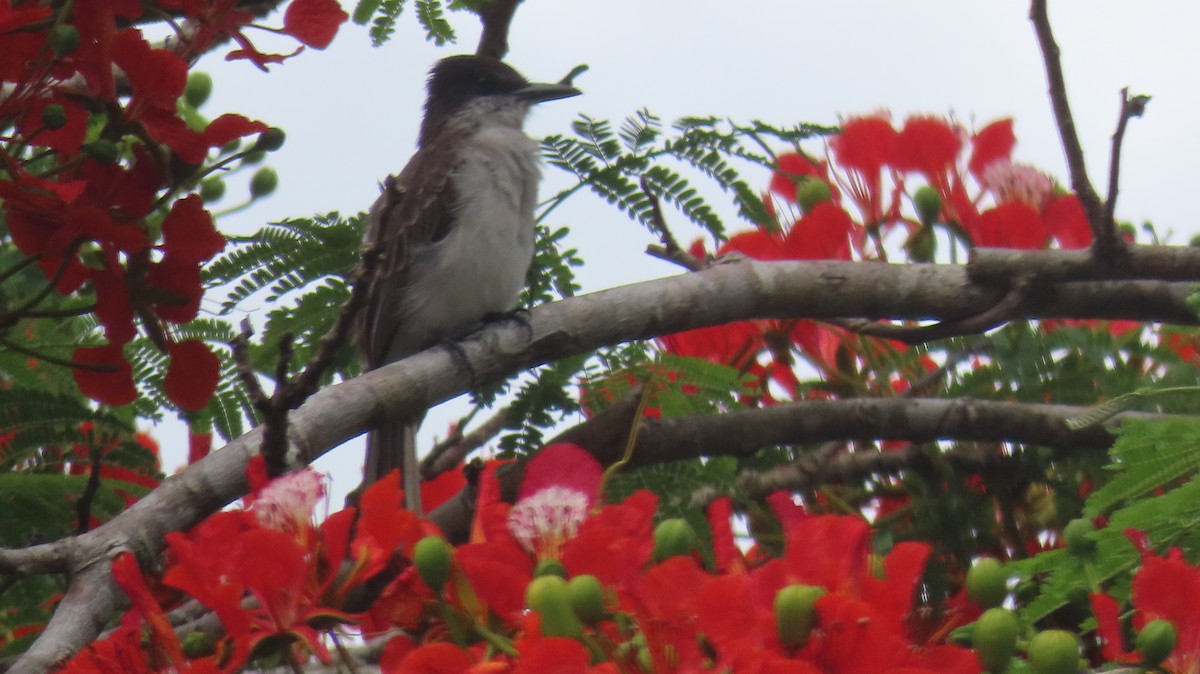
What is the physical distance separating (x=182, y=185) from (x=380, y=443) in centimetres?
240

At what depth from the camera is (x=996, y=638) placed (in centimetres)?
168

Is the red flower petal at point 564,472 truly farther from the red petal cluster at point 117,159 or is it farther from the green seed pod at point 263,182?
the green seed pod at point 263,182

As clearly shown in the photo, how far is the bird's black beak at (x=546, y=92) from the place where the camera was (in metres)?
6.04

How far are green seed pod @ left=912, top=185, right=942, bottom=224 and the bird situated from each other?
1.51m

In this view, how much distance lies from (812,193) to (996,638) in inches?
84.5

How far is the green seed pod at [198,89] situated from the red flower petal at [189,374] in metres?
2.34

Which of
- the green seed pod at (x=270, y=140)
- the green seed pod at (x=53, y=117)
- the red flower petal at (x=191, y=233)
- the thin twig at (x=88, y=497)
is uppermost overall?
the green seed pod at (x=270, y=140)

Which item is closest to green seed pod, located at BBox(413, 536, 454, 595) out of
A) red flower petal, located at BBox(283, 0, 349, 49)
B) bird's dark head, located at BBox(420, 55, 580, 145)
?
red flower petal, located at BBox(283, 0, 349, 49)

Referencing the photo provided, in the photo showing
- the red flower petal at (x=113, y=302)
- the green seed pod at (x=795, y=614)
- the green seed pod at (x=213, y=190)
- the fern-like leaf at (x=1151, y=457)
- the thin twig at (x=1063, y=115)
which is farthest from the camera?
the green seed pod at (x=213, y=190)

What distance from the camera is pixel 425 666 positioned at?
5.53ft

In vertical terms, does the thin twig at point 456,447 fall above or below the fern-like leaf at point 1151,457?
above

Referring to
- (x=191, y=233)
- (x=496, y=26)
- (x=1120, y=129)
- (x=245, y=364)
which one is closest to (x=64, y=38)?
(x=191, y=233)

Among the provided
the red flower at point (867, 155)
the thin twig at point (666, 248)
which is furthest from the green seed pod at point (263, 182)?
the red flower at point (867, 155)

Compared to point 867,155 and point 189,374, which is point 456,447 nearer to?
point 867,155
